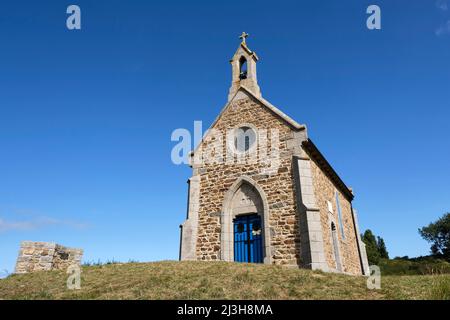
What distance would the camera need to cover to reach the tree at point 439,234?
56747 mm

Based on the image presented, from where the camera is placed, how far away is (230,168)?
14852mm

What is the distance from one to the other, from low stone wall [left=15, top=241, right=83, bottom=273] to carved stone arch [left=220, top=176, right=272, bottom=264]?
243 inches

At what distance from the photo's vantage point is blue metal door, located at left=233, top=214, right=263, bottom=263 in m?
13.1

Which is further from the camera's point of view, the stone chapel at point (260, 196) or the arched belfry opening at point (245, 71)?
the arched belfry opening at point (245, 71)

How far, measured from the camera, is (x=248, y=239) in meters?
13.5

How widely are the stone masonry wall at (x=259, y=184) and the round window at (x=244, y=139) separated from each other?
1.18 feet

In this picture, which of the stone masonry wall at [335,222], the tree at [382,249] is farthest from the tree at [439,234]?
→ the stone masonry wall at [335,222]

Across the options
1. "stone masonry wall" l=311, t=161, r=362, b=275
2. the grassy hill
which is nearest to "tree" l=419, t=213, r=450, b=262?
"stone masonry wall" l=311, t=161, r=362, b=275

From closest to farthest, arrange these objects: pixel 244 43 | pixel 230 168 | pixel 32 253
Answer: pixel 32 253, pixel 230 168, pixel 244 43

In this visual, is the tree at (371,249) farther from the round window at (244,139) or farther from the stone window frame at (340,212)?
the round window at (244,139)
